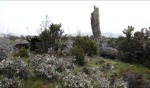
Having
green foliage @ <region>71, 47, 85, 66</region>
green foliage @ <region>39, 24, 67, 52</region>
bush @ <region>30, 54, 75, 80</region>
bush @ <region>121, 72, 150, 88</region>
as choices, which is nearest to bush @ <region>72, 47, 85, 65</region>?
green foliage @ <region>71, 47, 85, 66</region>

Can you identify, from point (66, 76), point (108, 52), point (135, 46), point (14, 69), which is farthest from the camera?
point (108, 52)

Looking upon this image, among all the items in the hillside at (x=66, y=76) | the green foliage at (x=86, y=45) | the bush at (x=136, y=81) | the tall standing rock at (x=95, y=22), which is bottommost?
the bush at (x=136, y=81)

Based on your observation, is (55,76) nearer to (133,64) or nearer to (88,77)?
(88,77)

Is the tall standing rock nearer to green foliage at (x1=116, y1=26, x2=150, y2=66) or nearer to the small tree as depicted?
green foliage at (x1=116, y1=26, x2=150, y2=66)

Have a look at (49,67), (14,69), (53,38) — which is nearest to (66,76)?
(49,67)

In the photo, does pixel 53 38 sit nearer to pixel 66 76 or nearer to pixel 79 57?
pixel 79 57

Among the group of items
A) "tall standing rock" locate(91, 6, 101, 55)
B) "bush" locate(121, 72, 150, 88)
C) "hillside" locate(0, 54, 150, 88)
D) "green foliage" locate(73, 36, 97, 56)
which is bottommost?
"bush" locate(121, 72, 150, 88)

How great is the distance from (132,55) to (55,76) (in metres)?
8.57

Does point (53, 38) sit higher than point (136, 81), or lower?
higher

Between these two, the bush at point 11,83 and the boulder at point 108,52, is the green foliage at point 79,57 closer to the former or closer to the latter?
the boulder at point 108,52

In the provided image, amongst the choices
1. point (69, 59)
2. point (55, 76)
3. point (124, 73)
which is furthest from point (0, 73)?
point (124, 73)

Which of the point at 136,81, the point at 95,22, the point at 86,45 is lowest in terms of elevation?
the point at 136,81

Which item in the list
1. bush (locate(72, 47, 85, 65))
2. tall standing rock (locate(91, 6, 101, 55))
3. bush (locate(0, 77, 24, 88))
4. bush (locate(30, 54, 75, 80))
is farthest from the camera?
tall standing rock (locate(91, 6, 101, 55))

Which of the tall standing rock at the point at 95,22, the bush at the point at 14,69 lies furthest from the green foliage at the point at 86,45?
the bush at the point at 14,69
